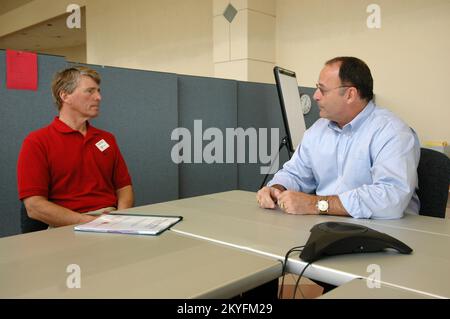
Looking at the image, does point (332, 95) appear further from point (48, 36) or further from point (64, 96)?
point (48, 36)

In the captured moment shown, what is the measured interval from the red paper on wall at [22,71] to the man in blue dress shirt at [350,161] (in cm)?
146

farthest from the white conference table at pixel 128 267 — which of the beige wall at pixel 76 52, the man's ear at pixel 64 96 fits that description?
the beige wall at pixel 76 52

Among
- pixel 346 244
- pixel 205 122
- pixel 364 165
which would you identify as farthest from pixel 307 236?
pixel 205 122

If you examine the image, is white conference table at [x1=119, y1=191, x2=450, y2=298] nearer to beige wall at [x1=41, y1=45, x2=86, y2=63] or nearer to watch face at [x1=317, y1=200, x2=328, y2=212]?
watch face at [x1=317, y1=200, x2=328, y2=212]

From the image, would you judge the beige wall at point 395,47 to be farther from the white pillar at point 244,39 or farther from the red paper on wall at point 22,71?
the red paper on wall at point 22,71

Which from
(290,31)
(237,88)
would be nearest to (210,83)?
(237,88)

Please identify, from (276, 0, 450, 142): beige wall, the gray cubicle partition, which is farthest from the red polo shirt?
(276, 0, 450, 142): beige wall

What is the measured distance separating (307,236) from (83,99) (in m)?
1.23

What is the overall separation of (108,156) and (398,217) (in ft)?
4.07

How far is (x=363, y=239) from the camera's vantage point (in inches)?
33.6

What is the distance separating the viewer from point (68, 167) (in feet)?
5.47

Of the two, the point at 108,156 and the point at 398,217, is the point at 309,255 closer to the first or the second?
the point at 398,217

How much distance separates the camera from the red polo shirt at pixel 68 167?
5.12ft

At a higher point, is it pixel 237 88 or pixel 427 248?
pixel 237 88
